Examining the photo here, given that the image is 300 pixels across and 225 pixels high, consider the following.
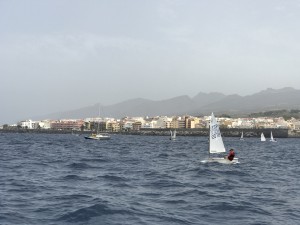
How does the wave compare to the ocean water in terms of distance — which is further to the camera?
the ocean water

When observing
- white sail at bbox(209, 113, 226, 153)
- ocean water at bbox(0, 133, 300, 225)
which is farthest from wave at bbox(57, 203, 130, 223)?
white sail at bbox(209, 113, 226, 153)

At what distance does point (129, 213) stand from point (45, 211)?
3.03 m

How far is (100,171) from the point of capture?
31.5 metres

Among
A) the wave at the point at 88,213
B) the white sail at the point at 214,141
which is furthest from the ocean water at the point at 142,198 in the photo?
the white sail at the point at 214,141

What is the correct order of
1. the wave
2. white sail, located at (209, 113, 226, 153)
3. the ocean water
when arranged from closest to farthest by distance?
1. the wave
2. the ocean water
3. white sail, located at (209, 113, 226, 153)

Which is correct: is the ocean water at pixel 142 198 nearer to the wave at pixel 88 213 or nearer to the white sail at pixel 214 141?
the wave at pixel 88 213

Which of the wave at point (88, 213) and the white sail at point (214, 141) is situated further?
the white sail at point (214, 141)

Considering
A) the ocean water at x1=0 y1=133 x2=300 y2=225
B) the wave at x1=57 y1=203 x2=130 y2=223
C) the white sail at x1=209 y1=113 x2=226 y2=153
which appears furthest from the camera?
the white sail at x1=209 y1=113 x2=226 y2=153

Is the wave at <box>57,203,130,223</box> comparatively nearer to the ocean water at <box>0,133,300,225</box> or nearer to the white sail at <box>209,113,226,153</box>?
the ocean water at <box>0,133,300,225</box>

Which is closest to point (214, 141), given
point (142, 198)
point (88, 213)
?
point (142, 198)

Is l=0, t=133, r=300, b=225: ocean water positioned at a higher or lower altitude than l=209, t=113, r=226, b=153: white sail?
lower

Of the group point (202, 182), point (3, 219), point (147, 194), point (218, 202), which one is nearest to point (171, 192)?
point (147, 194)

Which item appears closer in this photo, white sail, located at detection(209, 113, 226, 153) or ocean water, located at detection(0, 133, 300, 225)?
Result: ocean water, located at detection(0, 133, 300, 225)

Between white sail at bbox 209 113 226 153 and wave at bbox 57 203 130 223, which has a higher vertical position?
white sail at bbox 209 113 226 153
